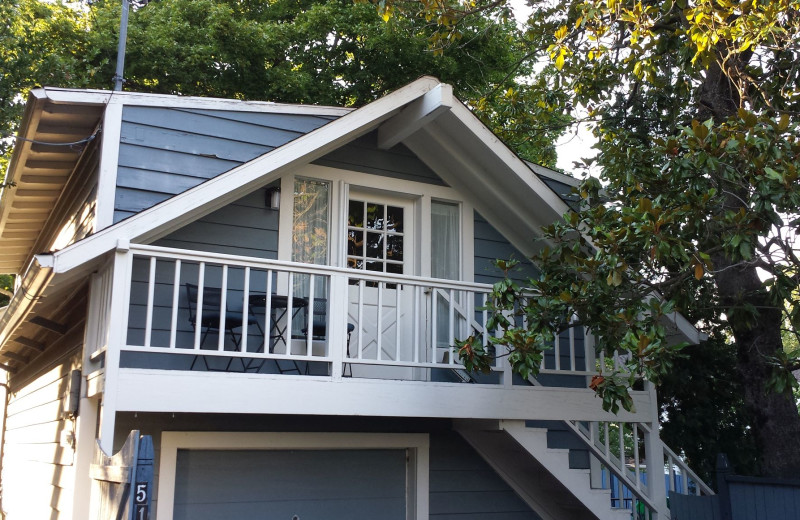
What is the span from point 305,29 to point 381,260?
10.4m

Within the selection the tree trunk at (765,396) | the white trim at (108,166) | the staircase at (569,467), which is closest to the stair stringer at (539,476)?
the staircase at (569,467)

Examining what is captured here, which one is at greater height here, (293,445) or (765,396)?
(765,396)

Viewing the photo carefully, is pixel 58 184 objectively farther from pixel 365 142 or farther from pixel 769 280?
pixel 769 280

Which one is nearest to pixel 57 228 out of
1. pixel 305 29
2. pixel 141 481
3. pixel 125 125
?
pixel 125 125

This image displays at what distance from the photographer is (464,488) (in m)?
8.34

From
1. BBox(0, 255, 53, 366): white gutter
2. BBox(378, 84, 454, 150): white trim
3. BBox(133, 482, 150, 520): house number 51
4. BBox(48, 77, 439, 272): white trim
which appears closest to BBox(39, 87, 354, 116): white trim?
BBox(48, 77, 439, 272): white trim

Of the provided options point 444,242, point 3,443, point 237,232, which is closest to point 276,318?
point 237,232

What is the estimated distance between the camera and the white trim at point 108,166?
22.1 feet

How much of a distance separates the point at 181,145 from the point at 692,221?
4.47m

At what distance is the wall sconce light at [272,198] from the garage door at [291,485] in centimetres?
235

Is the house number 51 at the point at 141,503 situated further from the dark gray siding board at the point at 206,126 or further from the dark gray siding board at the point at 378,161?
the dark gray siding board at the point at 378,161

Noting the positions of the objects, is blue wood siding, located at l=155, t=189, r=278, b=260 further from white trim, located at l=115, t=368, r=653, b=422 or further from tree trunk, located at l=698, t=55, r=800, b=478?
tree trunk, located at l=698, t=55, r=800, b=478

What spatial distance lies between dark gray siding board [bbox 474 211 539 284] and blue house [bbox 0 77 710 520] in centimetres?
3

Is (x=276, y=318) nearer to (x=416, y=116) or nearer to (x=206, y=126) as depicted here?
(x=206, y=126)
